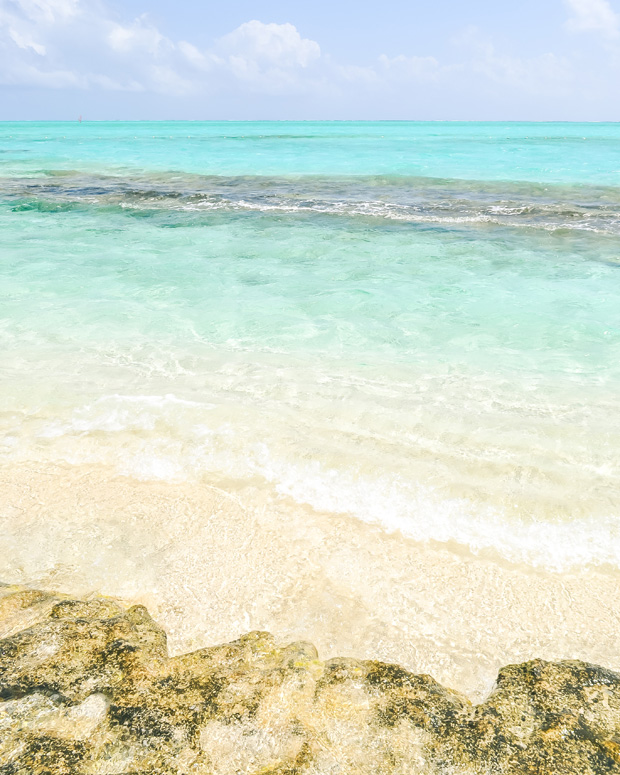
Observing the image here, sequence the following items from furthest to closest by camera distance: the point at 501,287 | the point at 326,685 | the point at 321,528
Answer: the point at 501,287, the point at 321,528, the point at 326,685

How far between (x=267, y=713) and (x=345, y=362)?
201 inches

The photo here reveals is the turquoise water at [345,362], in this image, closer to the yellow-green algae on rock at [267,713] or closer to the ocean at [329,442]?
the ocean at [329,442]

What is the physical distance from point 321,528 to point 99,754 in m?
2.24

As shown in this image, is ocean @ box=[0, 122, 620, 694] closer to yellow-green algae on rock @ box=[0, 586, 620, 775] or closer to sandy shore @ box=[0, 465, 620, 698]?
sandy shore @ box=[0, 465, 620, 698]

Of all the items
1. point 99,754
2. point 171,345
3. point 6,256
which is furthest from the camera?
point 6,256

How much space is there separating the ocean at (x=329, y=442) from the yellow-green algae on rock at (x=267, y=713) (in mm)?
407

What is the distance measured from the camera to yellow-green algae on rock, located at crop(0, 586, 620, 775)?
224 centimetres

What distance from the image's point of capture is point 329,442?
5309 mm

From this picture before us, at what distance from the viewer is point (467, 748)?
2.33m

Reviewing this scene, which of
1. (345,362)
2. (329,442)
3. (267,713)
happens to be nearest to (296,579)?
(267,713)

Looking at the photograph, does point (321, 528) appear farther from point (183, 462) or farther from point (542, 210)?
point (542, 210)

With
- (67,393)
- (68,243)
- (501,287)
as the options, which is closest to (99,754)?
(67,393)

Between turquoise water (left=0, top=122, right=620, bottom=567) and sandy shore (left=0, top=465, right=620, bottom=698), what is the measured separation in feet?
0.98

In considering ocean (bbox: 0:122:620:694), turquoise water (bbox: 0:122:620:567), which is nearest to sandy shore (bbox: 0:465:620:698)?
ocean (bbox: 0:122:620:694)
